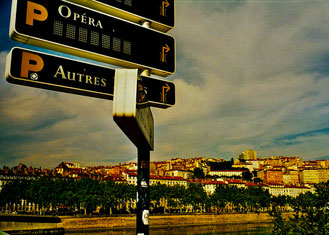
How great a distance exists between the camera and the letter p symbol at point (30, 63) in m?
3.62

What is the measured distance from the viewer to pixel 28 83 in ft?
12.0

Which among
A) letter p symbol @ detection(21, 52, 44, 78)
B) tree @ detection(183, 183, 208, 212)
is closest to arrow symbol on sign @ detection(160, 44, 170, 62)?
letter p symbol @ detection(21, 52, 44, 78)

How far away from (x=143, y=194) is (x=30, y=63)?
248 cm

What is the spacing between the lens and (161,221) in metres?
63.7

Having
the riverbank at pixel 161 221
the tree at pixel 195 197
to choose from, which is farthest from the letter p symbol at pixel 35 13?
the tree at pixel 195 197

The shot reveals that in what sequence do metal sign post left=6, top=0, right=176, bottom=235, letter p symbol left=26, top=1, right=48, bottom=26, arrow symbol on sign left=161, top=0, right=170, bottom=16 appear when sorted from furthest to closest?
arrow symbol on sign left=161, top=0, right=170, bottom=16
letter p symbol left=26, top=1, right=48, bottom=26
metal sign post left=6, top=0, right=176, bottom=235

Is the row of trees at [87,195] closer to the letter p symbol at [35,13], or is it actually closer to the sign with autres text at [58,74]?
the sign with autres text at [58,74]

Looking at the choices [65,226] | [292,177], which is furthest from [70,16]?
[292,177]

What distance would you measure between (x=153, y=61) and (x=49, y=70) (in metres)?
1.84

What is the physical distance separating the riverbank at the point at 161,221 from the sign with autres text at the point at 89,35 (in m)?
45.1

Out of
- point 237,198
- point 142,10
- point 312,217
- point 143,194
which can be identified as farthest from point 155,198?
point 142,10

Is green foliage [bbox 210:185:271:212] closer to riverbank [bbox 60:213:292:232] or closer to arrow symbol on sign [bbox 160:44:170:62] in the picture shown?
riverbank [bbox 60:213:292:232]

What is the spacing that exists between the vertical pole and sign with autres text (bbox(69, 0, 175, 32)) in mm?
2096

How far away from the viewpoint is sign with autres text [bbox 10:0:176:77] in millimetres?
3768
